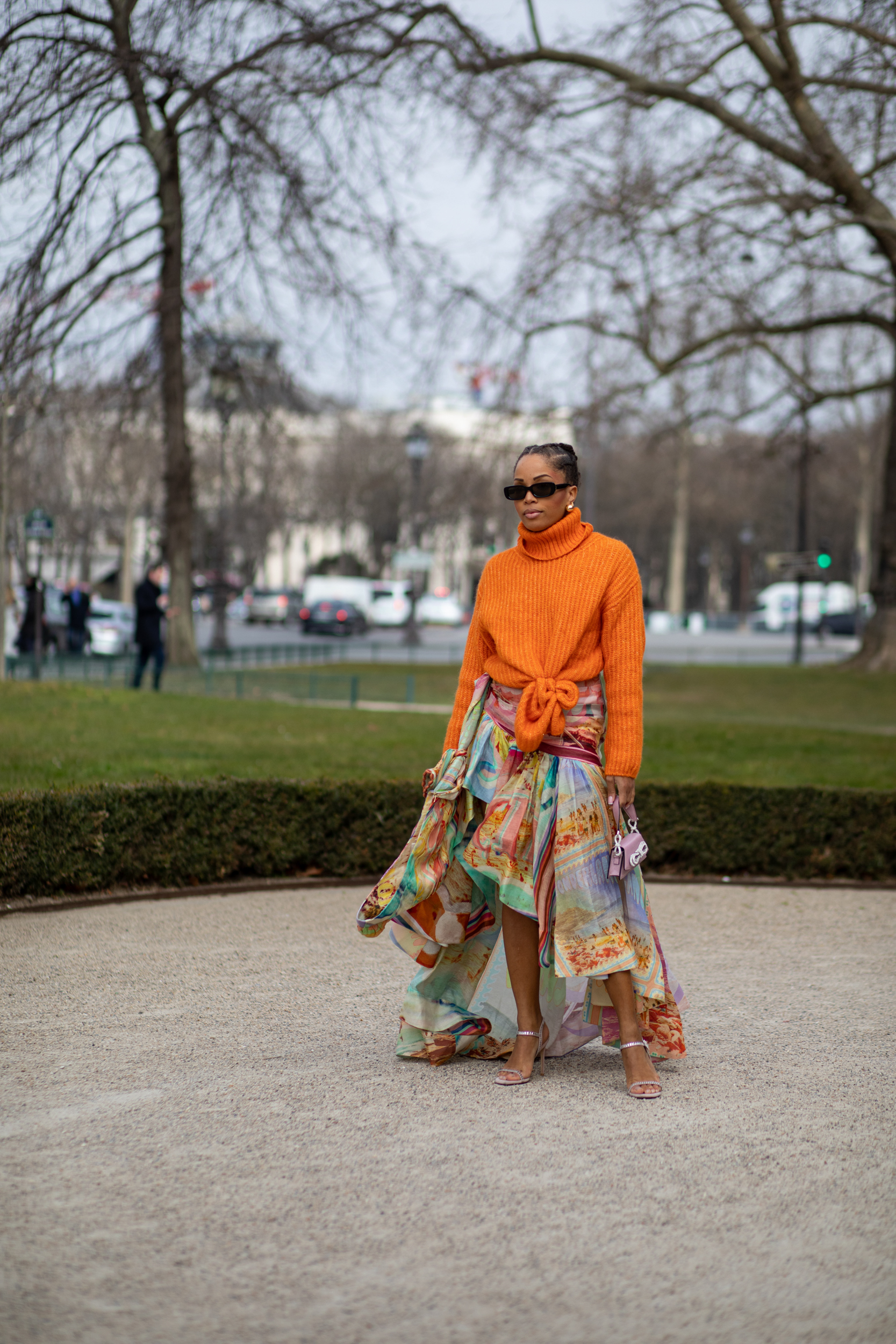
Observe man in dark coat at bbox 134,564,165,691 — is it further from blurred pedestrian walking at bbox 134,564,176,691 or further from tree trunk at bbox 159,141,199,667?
tree trunk at bbox 159,141,199,667

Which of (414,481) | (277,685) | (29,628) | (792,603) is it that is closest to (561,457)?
(277,685)

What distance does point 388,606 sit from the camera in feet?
197

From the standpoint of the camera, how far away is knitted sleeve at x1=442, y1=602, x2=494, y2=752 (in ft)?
13.9

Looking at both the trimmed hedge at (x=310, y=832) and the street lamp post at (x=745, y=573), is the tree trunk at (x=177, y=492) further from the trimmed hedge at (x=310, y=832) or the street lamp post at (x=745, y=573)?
the street lamp post at (x=745, y=573)

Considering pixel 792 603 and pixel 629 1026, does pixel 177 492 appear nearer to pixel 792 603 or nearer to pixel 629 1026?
pixel 629 1026

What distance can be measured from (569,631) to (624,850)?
2.09 feet

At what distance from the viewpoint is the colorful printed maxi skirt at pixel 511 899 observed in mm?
4000

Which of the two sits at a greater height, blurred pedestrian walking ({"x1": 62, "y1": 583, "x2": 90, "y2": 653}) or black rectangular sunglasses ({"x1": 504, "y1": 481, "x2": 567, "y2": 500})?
black rectangular sunglasses ({"x1": 504, "y1": 481, "x2": 567, "y2": 500})

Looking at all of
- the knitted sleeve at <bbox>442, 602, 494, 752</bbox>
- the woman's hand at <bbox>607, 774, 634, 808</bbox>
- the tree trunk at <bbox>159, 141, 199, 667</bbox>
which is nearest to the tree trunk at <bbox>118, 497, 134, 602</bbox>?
the tree trunk at <bbox>159, 141, 199, 667</bbox>

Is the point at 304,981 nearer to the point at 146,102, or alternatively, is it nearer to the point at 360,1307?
the point at 360,1307

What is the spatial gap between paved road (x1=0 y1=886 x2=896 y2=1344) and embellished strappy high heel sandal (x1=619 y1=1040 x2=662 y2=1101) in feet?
0.15

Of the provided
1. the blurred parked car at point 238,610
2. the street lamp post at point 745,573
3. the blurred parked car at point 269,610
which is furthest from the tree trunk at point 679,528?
the blurred parked car at point 238,610

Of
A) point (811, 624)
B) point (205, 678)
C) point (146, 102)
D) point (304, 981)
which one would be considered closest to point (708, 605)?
point (811, 624)

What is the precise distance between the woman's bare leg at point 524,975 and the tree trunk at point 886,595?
21.4m
